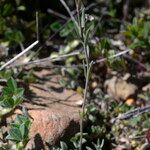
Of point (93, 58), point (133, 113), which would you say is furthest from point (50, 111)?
point (93, 58)

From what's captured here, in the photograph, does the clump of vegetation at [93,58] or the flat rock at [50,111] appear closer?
Result: the flat rock at [50,111]

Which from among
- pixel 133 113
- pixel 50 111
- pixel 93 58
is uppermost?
pixel 93 58

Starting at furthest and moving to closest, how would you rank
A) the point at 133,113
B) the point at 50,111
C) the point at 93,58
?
the point at 93,58 < the point at 133,113 < the point at 50,111

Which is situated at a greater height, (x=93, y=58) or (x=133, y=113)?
(x=93, y=58)

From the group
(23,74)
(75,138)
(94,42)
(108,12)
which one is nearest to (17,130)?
(75,138)

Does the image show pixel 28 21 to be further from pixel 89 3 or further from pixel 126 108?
pixel 126 108

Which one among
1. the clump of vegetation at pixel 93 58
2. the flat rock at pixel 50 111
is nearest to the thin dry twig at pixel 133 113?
the clump of vegetation at pixel 93 58

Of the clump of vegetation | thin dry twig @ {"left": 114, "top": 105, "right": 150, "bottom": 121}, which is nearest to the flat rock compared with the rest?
the clump of vegetation

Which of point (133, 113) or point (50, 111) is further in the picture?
point (133, 113)

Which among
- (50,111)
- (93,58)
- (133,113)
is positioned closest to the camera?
(50,111)

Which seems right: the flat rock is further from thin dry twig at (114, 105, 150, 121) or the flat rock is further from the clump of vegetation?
thin dry twig at (114, 105, 150, 121)

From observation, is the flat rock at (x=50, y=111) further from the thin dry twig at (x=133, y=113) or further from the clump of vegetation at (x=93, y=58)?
the thin dry twig at (x=133, y=113)

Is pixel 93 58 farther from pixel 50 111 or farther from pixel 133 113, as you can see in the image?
pixel 50 111
